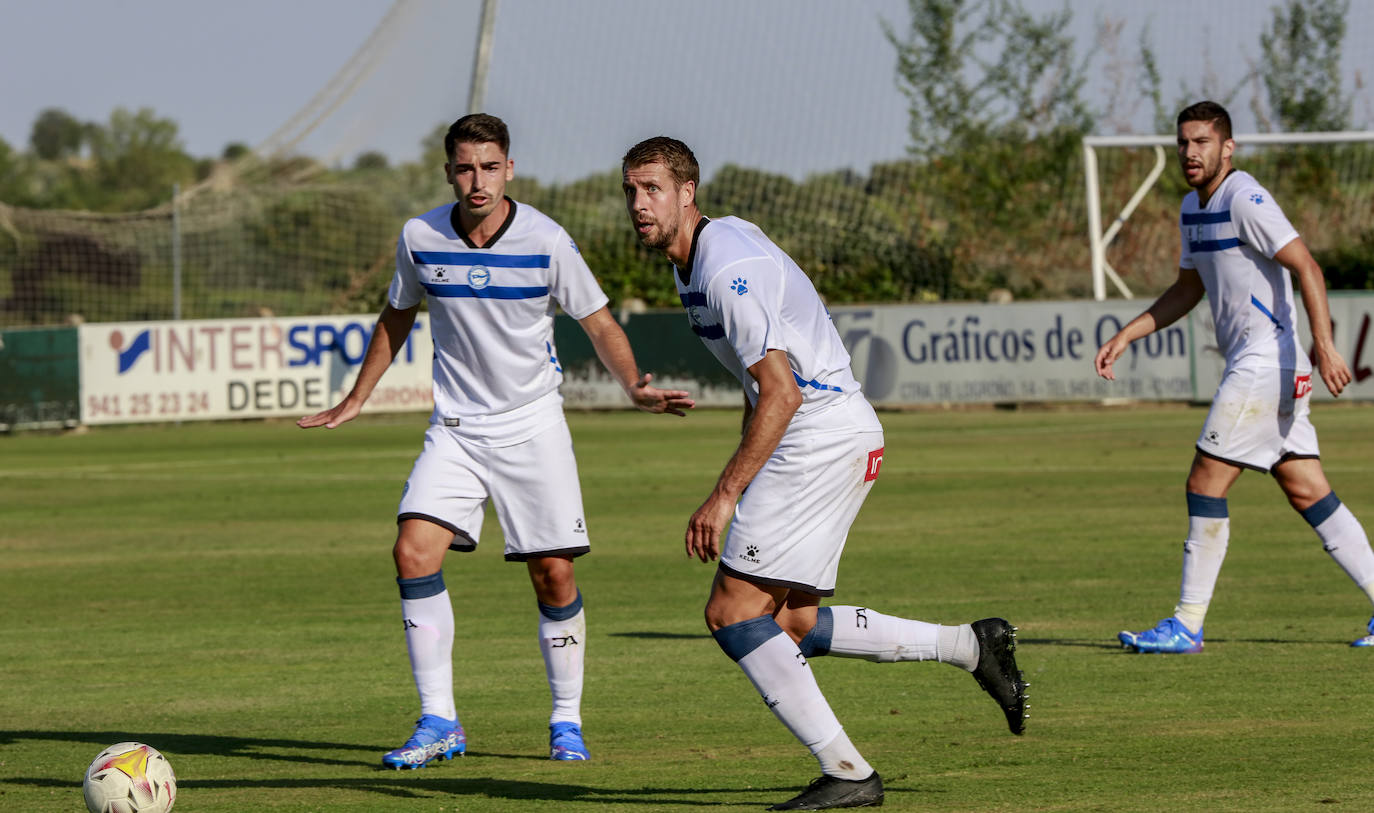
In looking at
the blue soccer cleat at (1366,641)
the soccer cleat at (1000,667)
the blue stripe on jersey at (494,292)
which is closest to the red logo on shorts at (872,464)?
the soccer cleat at (1000,667)

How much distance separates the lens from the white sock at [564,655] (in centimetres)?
690

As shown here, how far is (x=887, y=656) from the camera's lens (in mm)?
6371

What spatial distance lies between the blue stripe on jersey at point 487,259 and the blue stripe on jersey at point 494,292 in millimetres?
87

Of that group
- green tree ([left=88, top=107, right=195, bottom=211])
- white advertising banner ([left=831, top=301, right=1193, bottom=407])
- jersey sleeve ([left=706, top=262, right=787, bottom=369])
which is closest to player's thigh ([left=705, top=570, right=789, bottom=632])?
jersey sleeve ([left=706, top=262, right=787, bottom=369])

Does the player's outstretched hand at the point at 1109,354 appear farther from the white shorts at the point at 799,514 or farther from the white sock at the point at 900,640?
the white shorts at the point at 799,514

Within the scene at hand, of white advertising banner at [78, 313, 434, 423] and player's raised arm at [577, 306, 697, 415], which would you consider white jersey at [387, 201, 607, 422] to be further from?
white advertising banner at [78, 313, 434, 423]

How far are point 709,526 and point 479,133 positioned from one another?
221 cm

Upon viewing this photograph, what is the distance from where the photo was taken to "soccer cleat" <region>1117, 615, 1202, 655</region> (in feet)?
28.4

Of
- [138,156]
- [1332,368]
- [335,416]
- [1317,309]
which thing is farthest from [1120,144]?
[138,156]

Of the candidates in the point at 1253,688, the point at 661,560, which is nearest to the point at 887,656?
the point at 1253,688

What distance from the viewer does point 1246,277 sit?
28.6 ft

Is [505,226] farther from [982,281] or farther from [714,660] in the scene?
[982,281]

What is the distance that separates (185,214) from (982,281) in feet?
48.8

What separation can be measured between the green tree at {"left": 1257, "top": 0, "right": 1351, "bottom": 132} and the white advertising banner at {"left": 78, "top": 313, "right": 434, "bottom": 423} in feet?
65.0
